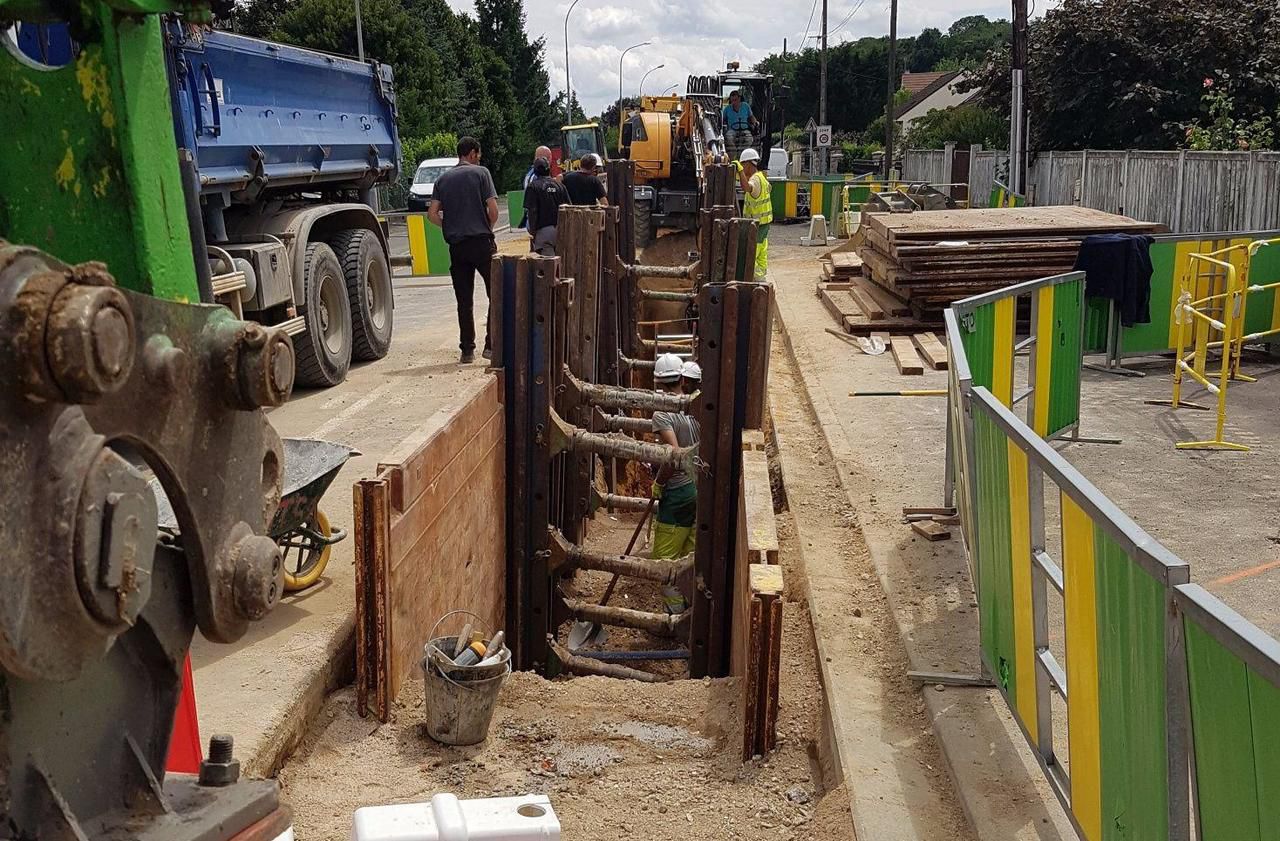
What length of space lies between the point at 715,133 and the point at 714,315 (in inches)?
749

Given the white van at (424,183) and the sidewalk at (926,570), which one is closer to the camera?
the sidewalk at (926,570)

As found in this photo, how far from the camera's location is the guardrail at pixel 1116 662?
2.19m

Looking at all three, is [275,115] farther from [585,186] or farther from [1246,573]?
[1246,573]

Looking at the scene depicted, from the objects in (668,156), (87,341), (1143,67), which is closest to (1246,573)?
(87,341)

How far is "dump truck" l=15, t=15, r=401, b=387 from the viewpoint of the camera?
27.6 ft

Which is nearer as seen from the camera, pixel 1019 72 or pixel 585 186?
pixel 585 186

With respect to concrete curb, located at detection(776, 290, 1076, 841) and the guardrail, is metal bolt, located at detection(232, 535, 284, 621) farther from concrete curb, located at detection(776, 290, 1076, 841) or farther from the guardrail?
concrete curb, located at detection(776, 290, 1076, 841)

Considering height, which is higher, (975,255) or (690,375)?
(975,255)

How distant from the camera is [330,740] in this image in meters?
4.75

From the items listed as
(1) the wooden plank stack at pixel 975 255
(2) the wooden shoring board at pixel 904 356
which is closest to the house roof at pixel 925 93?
(1) the wooden plank stack at pixel 975 255

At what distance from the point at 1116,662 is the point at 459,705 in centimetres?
260

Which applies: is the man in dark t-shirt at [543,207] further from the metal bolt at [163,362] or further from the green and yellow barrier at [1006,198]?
the green and yellow barrier at [1006,198]

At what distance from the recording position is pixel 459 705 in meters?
4.67

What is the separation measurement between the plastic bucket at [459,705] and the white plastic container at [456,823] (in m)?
1.54
